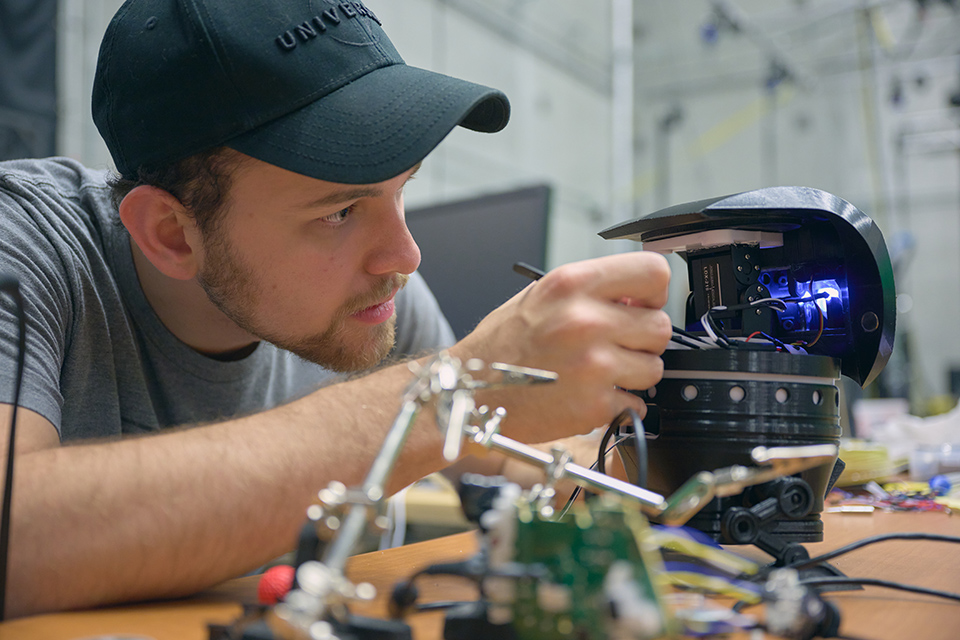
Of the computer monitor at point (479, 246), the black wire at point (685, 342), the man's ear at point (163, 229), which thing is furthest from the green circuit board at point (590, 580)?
the computer monitor at point (479, 246)

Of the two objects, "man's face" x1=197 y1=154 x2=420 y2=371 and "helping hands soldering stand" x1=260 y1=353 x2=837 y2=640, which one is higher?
"man's face" x1=197 y1=154 x2=420 y2=371

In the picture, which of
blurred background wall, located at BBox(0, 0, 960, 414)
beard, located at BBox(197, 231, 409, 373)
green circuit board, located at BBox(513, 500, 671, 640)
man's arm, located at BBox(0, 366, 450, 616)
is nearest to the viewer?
green circuit board, located at BBox(513, 500, 671, 640)

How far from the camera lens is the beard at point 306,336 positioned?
889 millimetres

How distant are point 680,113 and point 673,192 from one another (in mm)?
571

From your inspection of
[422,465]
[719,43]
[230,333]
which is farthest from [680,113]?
[422,465]

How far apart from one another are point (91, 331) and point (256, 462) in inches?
19.5

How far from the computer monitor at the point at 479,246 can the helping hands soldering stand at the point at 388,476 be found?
2.54 feet

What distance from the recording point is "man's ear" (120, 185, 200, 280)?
898mm

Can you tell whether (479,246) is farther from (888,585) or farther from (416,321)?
(888,585)

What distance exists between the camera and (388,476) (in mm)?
375

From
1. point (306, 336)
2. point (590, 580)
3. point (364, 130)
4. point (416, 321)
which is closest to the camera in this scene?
point (590, 580)

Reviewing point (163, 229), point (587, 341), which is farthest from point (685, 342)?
point (163, 229)

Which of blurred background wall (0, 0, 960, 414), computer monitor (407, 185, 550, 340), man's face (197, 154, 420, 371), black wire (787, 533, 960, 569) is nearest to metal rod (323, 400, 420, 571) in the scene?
black wire (787, 533, 960, 569)

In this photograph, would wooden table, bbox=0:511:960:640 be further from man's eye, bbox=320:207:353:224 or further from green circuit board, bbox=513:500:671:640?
man's eye, bbox=320:207:353:224
